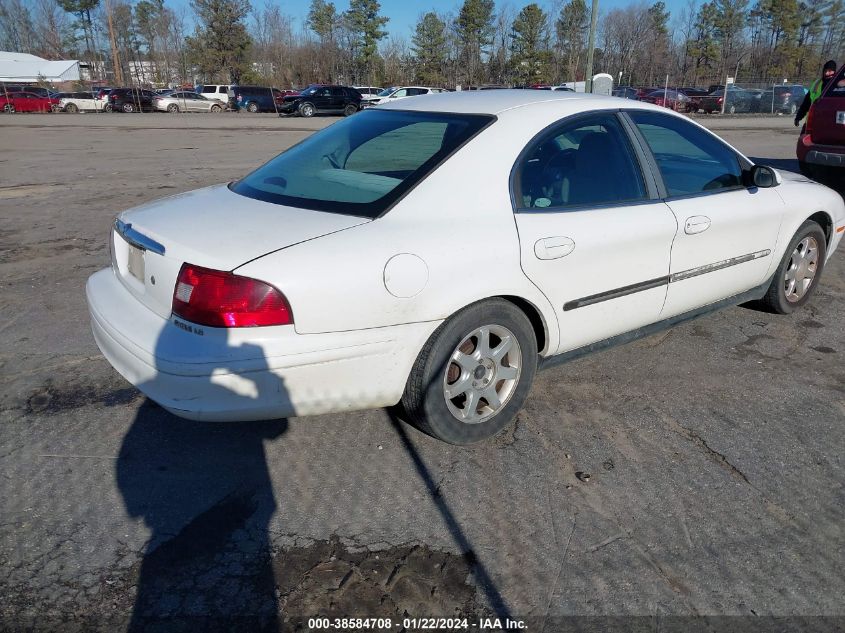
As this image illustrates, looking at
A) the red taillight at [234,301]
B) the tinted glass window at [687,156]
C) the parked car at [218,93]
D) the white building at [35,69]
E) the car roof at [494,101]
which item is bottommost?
the parked car at [218,93]

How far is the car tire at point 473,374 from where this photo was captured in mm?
2902

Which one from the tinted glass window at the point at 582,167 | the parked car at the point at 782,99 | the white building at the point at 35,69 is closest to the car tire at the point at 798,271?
the tinted glass window at the point at 582,167

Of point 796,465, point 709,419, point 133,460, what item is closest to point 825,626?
point 796,465

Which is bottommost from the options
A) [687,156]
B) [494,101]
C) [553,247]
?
[553,247]

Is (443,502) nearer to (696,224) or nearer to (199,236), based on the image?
(199,236)

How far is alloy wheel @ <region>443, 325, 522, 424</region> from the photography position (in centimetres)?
303

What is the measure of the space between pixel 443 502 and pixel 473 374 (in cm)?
61

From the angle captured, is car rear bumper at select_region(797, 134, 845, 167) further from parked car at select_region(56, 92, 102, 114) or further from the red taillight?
parked car at select_region(56, 92, 102, 114)

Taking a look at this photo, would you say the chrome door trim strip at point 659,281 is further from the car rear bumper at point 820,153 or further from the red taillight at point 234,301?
the car rear bumper at point 820,153

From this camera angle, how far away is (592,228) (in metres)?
3.25

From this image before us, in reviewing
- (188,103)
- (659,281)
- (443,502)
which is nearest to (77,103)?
(188,103)

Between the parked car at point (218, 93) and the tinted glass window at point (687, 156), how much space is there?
4261 centimetres

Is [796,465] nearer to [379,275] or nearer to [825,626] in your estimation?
[825,626]

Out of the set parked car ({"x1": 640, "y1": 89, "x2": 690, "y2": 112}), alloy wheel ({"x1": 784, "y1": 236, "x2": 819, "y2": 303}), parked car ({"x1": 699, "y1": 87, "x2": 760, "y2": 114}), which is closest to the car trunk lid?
alloy wheel ({"x1": 784, "y1": 236, "x2": 819, "y2": 303})
